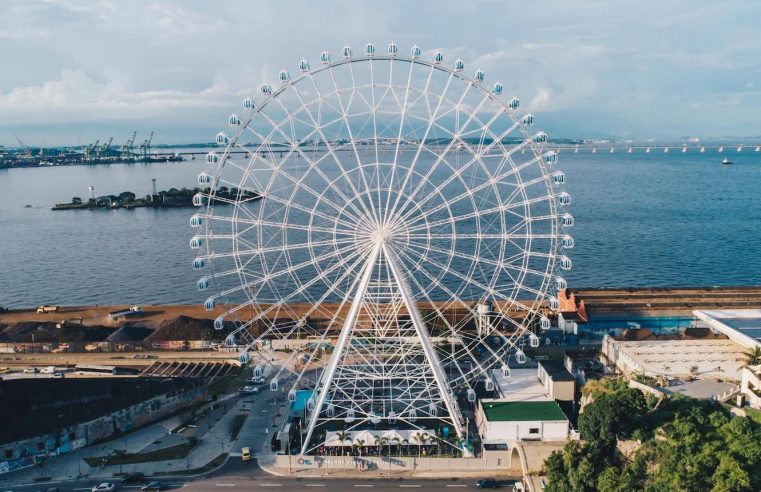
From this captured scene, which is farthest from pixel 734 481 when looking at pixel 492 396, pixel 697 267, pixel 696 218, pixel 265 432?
pixel 696 218

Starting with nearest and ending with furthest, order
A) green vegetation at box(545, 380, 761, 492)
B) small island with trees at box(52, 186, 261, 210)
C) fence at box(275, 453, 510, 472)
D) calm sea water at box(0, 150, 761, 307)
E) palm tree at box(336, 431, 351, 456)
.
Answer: green vegetation at box(545, 380, 761, 492)
fence at box(275, 453, 510, 472)
palm tree at box(336, 431, 351, 456)
calm sea water at box(0, 150, 761, 307)
small island with trees at box(52, 186, 261, 210)

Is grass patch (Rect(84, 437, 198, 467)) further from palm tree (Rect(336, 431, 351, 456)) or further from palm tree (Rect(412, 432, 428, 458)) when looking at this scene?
palm tree (Rect(412, 432, 428, 458))

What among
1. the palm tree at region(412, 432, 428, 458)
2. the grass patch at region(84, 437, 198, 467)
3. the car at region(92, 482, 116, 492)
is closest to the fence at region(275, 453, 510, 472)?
the palm tree at region(412, 432, 428, 458)

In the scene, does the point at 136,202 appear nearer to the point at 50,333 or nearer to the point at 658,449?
the point at 50,333

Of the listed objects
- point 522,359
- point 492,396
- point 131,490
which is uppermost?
point 522,359

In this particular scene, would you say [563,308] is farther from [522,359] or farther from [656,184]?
[656,184]
